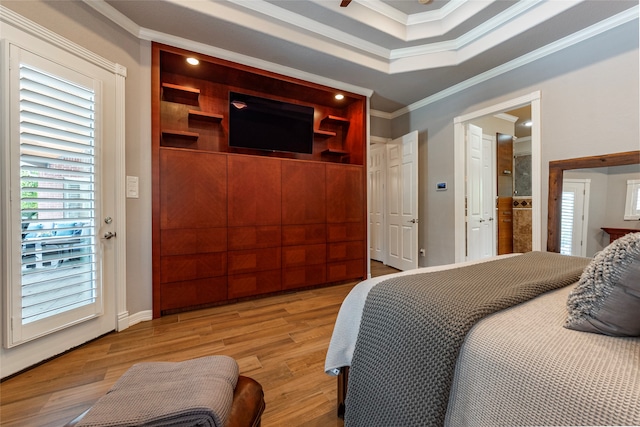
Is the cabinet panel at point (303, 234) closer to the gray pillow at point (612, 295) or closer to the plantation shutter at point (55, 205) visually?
the plantation shutter at point (55, 205)

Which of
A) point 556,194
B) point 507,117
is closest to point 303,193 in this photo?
point 556,194

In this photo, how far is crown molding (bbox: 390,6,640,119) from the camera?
2.10 metres

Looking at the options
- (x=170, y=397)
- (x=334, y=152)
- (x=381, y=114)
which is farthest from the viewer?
(x=381, y=114)

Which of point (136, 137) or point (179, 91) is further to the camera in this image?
point (179, 91)

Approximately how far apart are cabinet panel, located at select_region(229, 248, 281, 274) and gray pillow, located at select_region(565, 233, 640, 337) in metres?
2.55

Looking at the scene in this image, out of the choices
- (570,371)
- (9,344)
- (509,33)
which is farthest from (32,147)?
(509,33)

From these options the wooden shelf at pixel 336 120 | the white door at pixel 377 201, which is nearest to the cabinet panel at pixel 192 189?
the wooden shelf at pixel 336 120

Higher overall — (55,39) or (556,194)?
(55,39)

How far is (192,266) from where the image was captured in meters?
2.55

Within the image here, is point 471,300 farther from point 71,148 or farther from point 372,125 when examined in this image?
point 372,125

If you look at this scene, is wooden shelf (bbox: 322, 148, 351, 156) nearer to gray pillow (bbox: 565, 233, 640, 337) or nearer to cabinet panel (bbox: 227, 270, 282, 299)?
cabinet panel (bbox: 227, 270, 282, 299)

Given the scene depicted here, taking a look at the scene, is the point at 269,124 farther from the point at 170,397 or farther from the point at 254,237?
the point at 170,397

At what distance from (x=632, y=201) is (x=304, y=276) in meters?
3.12

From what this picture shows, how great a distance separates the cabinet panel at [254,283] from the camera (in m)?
2.76
